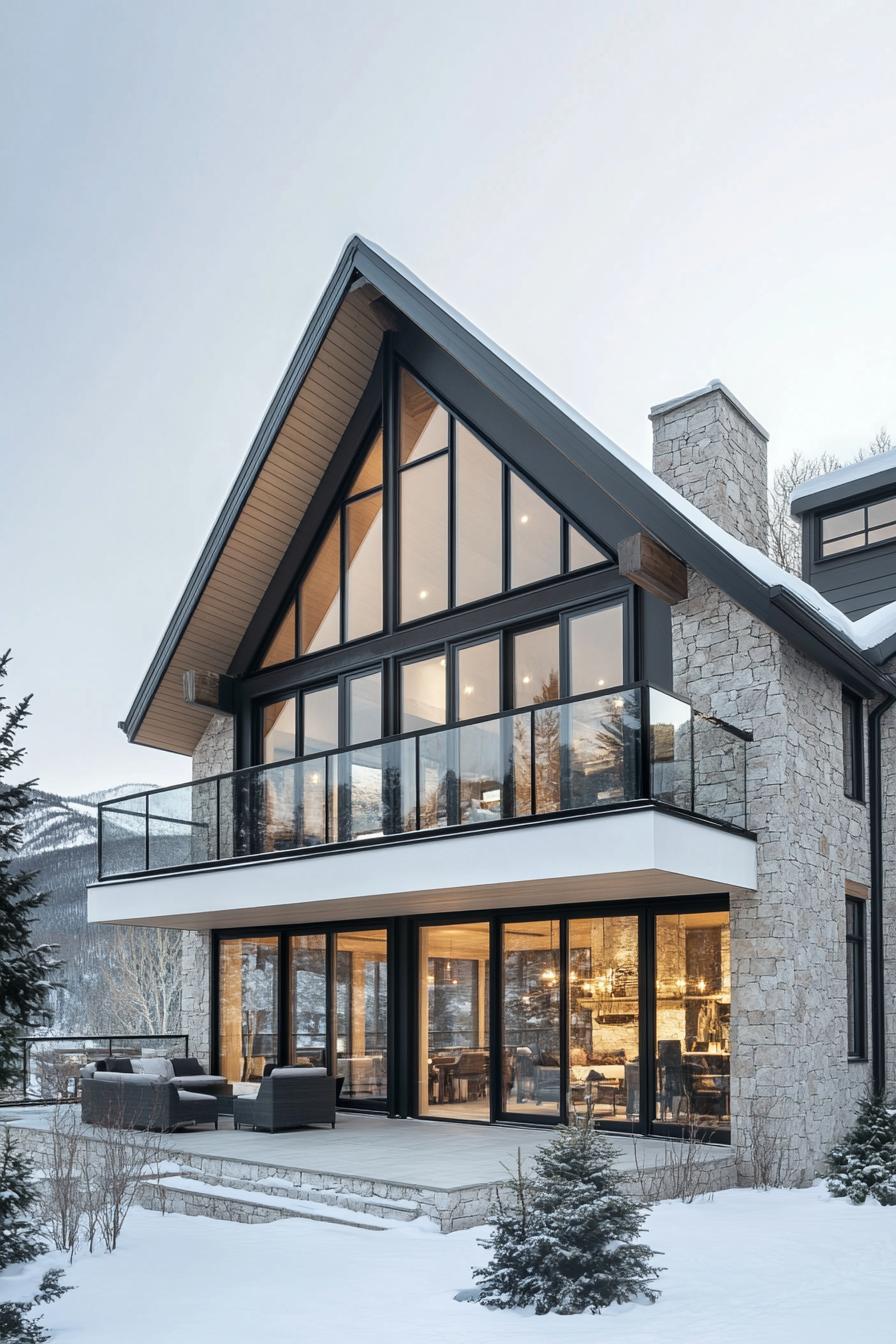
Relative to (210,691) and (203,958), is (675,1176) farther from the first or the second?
(210,691)

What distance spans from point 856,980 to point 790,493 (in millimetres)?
15973

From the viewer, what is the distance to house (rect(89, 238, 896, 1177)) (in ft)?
36.8

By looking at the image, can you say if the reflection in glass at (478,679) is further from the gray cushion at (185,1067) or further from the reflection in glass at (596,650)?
the gray cushion at (185,1067)

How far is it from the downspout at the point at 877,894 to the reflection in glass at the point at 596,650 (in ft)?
9.88

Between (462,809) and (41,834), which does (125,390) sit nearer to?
(462,809)

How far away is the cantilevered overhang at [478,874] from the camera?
34.2ft

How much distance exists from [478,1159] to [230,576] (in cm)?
844

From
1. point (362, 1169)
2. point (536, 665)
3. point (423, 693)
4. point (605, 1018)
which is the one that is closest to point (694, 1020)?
point (605, 1018)

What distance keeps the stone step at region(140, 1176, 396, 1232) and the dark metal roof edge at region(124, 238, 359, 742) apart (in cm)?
762

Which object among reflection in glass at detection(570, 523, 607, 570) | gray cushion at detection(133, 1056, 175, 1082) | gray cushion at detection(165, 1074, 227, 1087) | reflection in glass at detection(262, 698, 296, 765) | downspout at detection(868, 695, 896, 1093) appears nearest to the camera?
downspout at detection(868, 695, 896, 1093)

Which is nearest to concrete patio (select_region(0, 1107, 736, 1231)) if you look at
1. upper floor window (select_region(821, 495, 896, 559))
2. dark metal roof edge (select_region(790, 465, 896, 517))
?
upper floor window (select_region(821, 495, 896, 559))

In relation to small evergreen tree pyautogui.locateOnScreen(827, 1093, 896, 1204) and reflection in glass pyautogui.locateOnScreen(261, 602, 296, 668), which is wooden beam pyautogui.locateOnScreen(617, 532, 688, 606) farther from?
reflection in glass pyautogui.locateOnScreen(261, 602, 296, 668)

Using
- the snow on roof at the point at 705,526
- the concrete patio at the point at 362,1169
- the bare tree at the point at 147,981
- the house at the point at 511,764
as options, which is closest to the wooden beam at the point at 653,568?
the house at the point at 511,764

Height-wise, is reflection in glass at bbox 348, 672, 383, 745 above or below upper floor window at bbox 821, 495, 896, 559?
below
